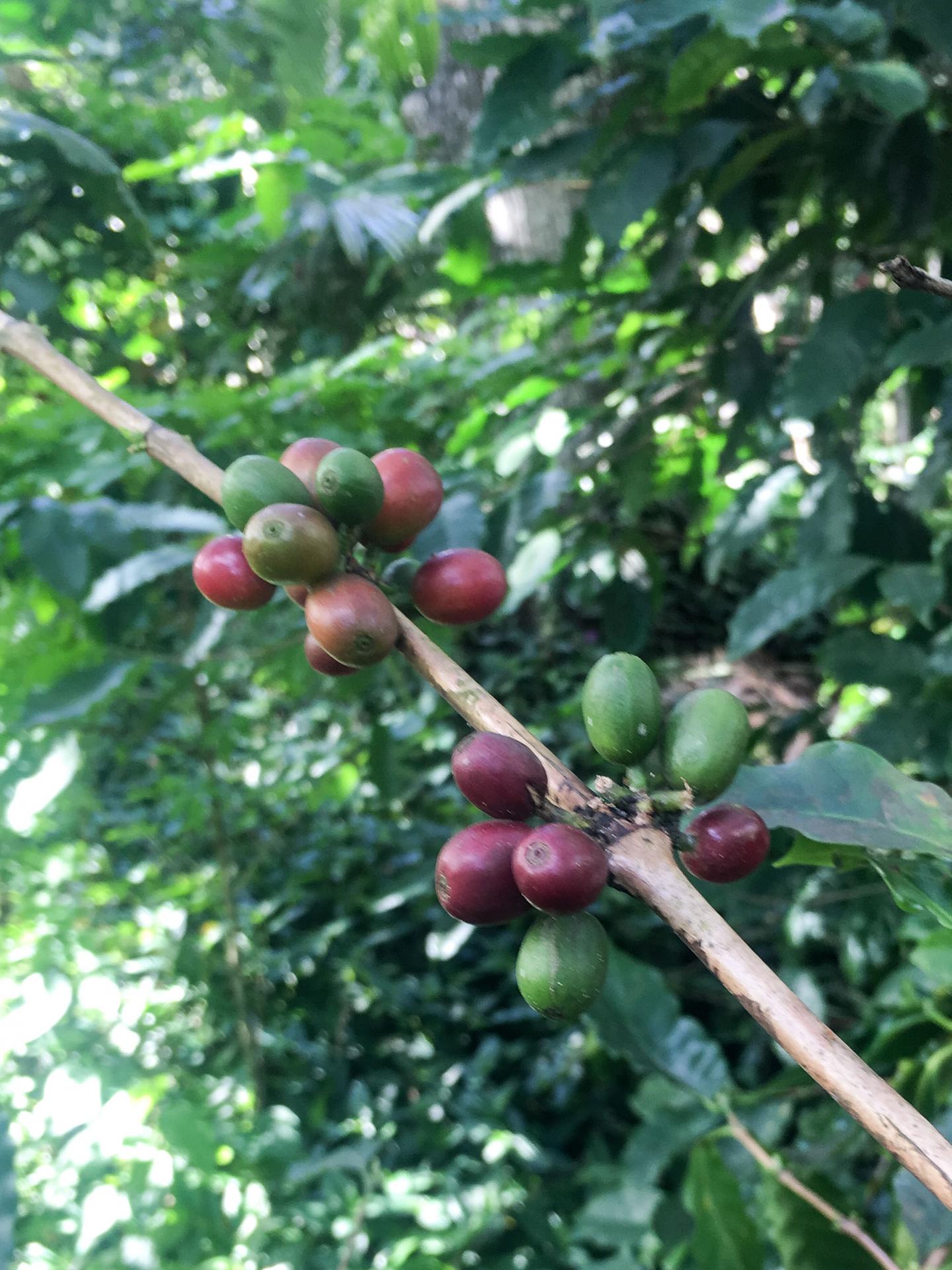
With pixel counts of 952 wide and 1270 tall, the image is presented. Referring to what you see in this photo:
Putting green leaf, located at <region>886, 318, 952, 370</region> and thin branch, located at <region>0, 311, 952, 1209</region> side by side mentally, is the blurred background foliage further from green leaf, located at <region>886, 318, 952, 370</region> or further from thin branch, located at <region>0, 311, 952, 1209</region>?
thin branch, located at <region>0, 311, 952, 1209</region>

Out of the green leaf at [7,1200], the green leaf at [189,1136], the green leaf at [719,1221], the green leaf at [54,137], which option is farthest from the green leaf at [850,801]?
the green leaf at [189,1136]

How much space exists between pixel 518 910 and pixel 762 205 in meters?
1.42

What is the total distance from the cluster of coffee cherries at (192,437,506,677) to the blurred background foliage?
265mm

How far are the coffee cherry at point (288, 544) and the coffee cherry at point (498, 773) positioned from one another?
13 cm

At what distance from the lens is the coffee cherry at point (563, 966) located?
1.27ft

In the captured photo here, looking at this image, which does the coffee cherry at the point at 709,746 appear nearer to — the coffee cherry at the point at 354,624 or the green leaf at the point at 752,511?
the coffee cherry at the point at 354,624

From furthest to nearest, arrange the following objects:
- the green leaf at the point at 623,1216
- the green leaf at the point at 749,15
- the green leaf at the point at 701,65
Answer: the green leaf at the point at 623,1216 < the green leaf at the point at 701,65 < the green leaf at the point at 749,15

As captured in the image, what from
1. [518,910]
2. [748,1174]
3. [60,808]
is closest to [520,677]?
[60,808]

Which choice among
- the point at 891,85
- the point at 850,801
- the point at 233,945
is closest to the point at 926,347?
the point at 891,85

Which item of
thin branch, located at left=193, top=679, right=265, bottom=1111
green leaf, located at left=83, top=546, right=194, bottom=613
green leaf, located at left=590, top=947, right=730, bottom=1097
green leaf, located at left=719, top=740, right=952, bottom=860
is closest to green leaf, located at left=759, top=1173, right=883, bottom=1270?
green leaf, located at left=590, top=947, right=730, bottom=1097

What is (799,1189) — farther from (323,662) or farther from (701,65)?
(701,65)

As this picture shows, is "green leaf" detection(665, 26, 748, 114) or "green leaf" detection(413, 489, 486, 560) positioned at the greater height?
"green leaf" detection(665, 26, 748, 114)

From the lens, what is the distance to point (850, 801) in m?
0.47

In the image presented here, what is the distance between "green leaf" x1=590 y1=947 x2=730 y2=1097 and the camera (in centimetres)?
129
